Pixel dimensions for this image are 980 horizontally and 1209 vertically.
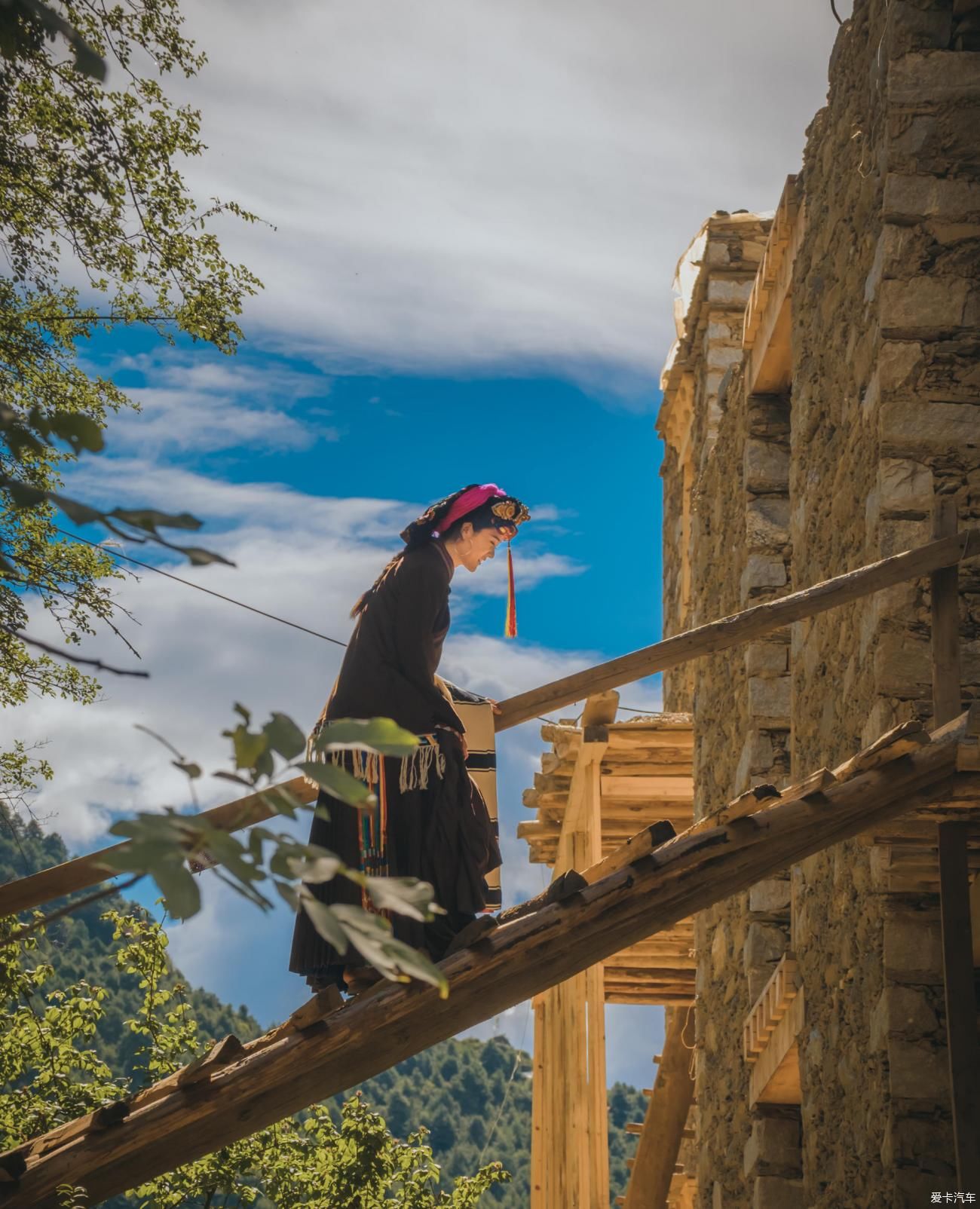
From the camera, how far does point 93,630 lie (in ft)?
31.0

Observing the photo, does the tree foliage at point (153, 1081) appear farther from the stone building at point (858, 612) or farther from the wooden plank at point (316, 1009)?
the wooden plank at point (316, 1009)

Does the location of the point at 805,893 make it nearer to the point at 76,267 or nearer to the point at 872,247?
the point at 872,247

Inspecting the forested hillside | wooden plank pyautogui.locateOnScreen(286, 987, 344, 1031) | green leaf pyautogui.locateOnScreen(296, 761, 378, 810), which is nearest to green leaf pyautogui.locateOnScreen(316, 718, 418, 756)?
green leaf pyautogui.locateOnScreen(296, 761, 378, 810)

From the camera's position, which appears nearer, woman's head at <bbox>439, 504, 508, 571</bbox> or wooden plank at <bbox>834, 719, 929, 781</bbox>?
Answer: wooden plank at <bbox>834, 719, 929, 781</bbox>

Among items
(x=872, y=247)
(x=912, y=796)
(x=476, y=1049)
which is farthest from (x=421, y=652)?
(x=476, y=1049)

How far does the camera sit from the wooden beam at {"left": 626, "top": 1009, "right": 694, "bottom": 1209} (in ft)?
41.6

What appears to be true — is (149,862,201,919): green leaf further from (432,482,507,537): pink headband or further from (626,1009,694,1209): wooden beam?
(626,1009,694,1209): wooden beam

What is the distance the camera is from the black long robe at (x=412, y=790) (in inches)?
206

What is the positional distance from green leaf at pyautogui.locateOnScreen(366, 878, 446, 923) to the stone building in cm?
305

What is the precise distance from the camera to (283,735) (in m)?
2.12

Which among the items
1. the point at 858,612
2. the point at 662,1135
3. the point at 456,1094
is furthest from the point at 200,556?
the point at 456,1094

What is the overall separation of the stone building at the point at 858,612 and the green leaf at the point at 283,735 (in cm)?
315

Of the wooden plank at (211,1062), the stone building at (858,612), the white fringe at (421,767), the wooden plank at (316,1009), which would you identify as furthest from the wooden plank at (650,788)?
the wooden plank at (211,1062)

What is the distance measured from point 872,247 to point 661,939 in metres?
6.92
